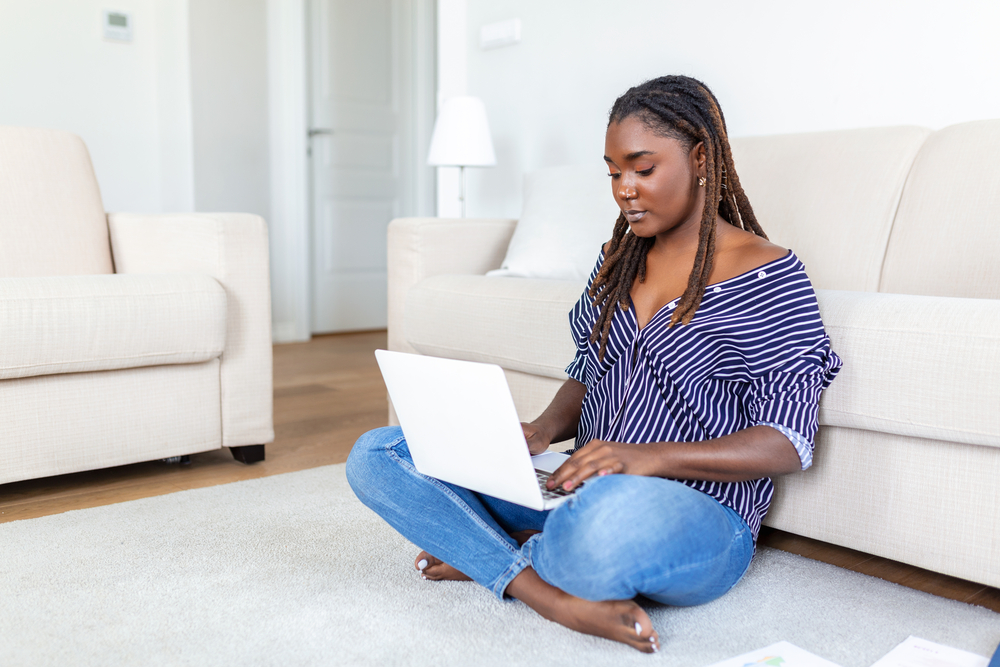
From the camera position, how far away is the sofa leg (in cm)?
205

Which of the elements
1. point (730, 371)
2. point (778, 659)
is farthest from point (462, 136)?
point (778, 659)

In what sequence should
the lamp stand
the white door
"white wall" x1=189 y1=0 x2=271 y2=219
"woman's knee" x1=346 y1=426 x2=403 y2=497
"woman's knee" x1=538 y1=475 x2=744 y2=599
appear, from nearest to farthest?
"woman's knee" x1=538 y1=475 x2=744 y2=599 → "woman's knee" x1=346 y1=426 x2=403 y2=497 → the lamp stand → "white wall" x1=189 y1=0 x2=271 y2=219 → the white door

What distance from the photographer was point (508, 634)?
44.1 inches

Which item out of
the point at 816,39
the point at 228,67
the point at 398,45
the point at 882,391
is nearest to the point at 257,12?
the point at 228,67

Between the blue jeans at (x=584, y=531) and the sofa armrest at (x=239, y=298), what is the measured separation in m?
0.82

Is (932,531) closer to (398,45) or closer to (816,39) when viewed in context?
(816,39)

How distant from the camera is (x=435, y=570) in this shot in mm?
1291

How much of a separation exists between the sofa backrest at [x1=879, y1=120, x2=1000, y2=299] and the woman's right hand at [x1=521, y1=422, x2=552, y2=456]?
883 millimetres

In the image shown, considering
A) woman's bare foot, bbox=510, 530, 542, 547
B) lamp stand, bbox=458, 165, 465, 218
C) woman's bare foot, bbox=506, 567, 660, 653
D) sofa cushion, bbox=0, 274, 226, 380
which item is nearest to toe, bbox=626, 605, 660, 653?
woman's bare foot, bbox=506, 567, 660, 653

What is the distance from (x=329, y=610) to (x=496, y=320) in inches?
33.1

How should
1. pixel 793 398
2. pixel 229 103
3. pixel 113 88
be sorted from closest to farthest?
pixel 793 398
pixel 113 88
pixel 229 103

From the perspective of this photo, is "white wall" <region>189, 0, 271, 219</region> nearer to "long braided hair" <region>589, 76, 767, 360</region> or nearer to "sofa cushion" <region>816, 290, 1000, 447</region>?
"long braided hair" <region>589, 76, 767, 360</region>

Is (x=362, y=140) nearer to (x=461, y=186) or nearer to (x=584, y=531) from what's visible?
(x=461, y=186)

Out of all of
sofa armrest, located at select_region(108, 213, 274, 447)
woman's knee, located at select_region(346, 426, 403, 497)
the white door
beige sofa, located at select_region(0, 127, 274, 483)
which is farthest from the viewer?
the white door
